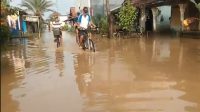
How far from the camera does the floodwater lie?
7.25 m

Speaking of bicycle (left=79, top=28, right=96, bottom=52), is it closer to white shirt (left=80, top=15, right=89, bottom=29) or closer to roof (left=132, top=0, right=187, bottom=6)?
white shirt (left=80, top=15, right=89, bottom=29)

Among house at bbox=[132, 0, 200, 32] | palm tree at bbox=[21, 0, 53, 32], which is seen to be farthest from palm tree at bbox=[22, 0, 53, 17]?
house at bbox=[132, 0, 200, 32]

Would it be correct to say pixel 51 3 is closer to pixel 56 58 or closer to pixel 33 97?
pixel 56 58

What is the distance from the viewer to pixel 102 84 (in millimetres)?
9258

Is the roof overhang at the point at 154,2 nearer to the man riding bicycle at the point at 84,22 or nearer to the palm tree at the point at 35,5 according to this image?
the man riding bicycle at the point at 84,22

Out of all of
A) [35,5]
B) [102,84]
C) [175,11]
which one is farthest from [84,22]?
[35,5]

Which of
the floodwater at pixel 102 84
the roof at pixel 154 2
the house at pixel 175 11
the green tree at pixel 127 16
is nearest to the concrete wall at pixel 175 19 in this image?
the house at pixel 175 11

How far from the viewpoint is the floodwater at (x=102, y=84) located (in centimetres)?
725

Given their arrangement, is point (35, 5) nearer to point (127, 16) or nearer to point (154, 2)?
point (127, 16)

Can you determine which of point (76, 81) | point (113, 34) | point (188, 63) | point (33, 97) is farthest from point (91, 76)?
point (113, 34)

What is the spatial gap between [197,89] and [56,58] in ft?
24.4

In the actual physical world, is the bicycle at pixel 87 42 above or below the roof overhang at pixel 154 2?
below

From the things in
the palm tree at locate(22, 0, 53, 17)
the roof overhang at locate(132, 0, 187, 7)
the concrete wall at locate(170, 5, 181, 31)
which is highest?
the palm tree at locate(22, 0, 53, 17)

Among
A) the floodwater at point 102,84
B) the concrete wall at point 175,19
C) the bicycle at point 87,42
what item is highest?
the concrete wall at point 175,19
